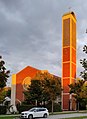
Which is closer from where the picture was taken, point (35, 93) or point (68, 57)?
point (35, 93)

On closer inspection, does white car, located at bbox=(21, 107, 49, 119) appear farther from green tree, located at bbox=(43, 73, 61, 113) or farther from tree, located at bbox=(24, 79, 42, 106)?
tree, located at bbox=(24, 79, 42, 106)

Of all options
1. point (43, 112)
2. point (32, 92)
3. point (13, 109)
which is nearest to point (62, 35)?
point (32, 92)

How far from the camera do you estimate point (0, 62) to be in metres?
33.3

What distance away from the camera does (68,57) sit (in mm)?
84625

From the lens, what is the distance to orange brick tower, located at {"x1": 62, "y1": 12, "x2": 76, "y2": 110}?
84331mm

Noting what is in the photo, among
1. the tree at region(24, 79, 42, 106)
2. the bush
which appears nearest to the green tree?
the tree at region(24, 79, 42, 106)

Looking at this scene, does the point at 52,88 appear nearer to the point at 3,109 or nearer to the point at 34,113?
the point at 3,109

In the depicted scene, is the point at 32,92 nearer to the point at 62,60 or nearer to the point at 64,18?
the point at 62,60

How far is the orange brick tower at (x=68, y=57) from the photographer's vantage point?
8433 cm

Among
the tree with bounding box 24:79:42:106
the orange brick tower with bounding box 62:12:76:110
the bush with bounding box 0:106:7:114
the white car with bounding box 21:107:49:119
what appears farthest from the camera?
the orange brick tower with bounding box 62:12:76:110

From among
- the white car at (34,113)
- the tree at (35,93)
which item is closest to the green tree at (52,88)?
the tree at (35,93)

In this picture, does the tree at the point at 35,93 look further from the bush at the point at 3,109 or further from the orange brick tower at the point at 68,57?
the orange brick tower at the point at 68,57

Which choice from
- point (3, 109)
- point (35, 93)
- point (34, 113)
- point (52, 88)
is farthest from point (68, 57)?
point (34, 113)

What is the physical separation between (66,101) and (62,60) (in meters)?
11.6
